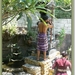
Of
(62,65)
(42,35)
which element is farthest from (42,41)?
(62,65)

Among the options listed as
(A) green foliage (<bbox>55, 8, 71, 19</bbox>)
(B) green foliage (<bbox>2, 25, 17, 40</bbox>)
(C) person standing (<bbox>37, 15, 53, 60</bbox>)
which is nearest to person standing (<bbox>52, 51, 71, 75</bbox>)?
(C) person standing (<bbox>37, 15, 53, 60</bbox>)

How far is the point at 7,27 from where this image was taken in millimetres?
1244

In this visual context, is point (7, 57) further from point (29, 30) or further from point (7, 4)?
point (7, 4)

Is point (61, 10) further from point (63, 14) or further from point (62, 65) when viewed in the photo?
point (62, 65)

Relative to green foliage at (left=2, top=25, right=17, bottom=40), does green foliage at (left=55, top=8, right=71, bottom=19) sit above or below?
above

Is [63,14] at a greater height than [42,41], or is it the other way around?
[63,14]

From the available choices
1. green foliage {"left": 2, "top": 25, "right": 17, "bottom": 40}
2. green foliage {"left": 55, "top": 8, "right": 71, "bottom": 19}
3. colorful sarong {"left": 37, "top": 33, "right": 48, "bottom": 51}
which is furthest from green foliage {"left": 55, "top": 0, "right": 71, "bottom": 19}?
green foliage {"left": 2, "top": 25, "right": 17, "bottom": 40}

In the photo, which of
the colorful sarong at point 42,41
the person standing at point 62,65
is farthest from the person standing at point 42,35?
the person standing at point 62,65

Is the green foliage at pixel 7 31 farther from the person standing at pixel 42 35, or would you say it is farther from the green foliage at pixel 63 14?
the green foliage at pixel 63 14

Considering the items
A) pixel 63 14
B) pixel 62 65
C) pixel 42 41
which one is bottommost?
pixel 62 65

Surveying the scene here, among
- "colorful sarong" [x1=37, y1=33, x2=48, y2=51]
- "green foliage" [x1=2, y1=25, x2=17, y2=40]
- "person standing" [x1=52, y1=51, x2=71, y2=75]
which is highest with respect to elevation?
"green foliage" [x1=2, y1=25, x2=17, y2=40]

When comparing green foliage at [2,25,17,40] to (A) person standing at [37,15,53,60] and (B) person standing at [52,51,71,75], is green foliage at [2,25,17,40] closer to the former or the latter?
(A) person standing at [37,15,53,60]

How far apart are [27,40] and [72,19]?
34 centimetres

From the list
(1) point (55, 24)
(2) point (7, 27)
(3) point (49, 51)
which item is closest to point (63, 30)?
(1) point (55, 24)
